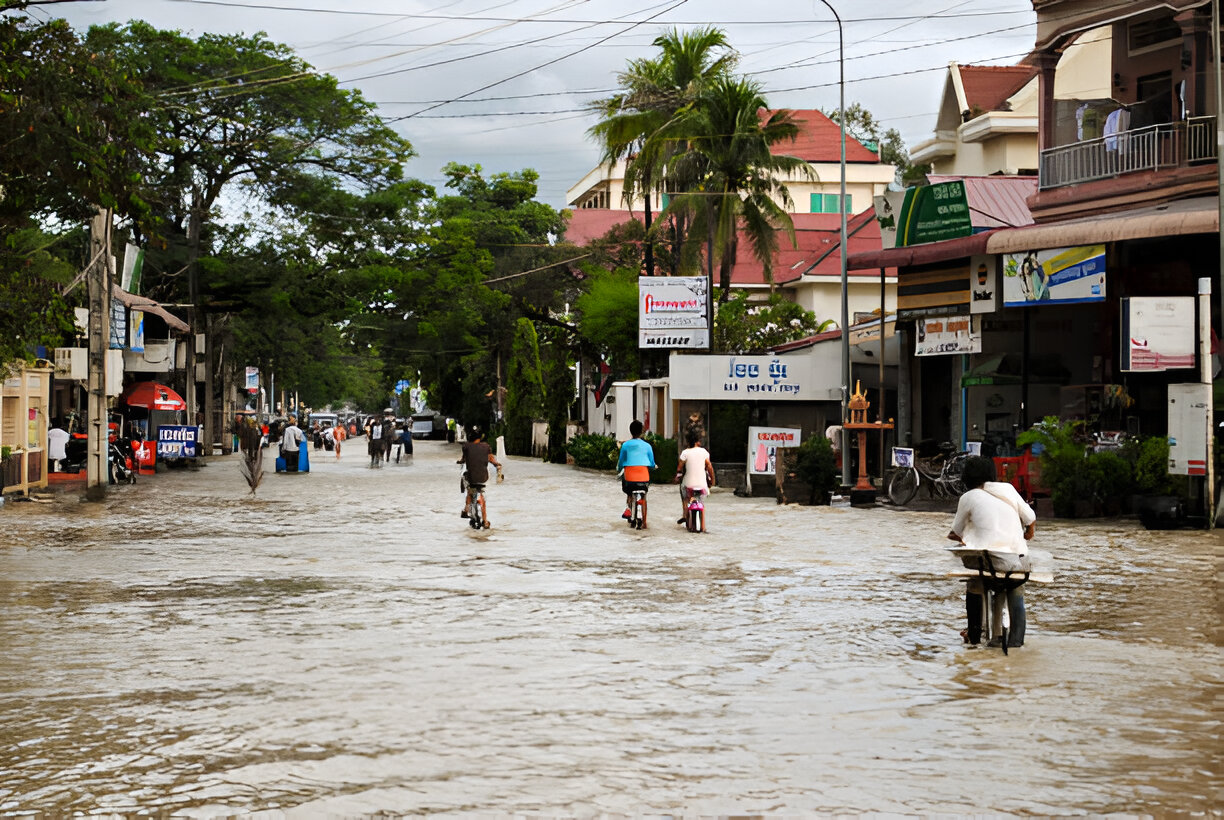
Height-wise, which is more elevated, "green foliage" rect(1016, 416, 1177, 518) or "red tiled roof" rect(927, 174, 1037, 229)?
"red tiled roof" rect(927, 174, 1037, 229)

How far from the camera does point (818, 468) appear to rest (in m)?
29.5

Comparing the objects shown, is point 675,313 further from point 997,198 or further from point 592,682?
point 592,682

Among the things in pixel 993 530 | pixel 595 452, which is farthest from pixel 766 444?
pixel 993 530

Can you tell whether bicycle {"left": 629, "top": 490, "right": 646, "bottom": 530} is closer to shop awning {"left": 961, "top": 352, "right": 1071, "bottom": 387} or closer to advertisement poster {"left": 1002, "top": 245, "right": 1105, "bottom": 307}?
advertisement poster {"left": 1002, "top": 245, "right": 1105, "bottom": 307}

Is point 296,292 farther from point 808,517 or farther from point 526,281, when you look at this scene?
point 808,517

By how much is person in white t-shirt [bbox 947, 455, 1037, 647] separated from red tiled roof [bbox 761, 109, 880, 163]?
68755 mm

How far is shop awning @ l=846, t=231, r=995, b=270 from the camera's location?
29203 mm

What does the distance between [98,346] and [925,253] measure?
17736 mm

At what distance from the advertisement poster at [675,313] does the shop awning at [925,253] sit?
7935 mm

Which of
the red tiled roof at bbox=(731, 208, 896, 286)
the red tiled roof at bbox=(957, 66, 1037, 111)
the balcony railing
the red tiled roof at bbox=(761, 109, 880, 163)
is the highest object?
the red tiled roof at bbox=(761, 109, 880, 163)

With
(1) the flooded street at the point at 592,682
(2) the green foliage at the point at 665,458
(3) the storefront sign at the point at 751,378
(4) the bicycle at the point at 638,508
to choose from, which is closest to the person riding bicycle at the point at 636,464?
(4) the bicycle at the point at 638,508

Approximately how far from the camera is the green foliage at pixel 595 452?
4568 centimetres

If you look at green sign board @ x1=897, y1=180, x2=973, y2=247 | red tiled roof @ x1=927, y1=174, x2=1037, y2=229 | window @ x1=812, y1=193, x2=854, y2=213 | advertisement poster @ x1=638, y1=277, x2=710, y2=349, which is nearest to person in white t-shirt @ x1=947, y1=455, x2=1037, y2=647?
green sign board @ x1=897, y1=180, x2=973, y2=247

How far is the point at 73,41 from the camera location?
57.2ft
